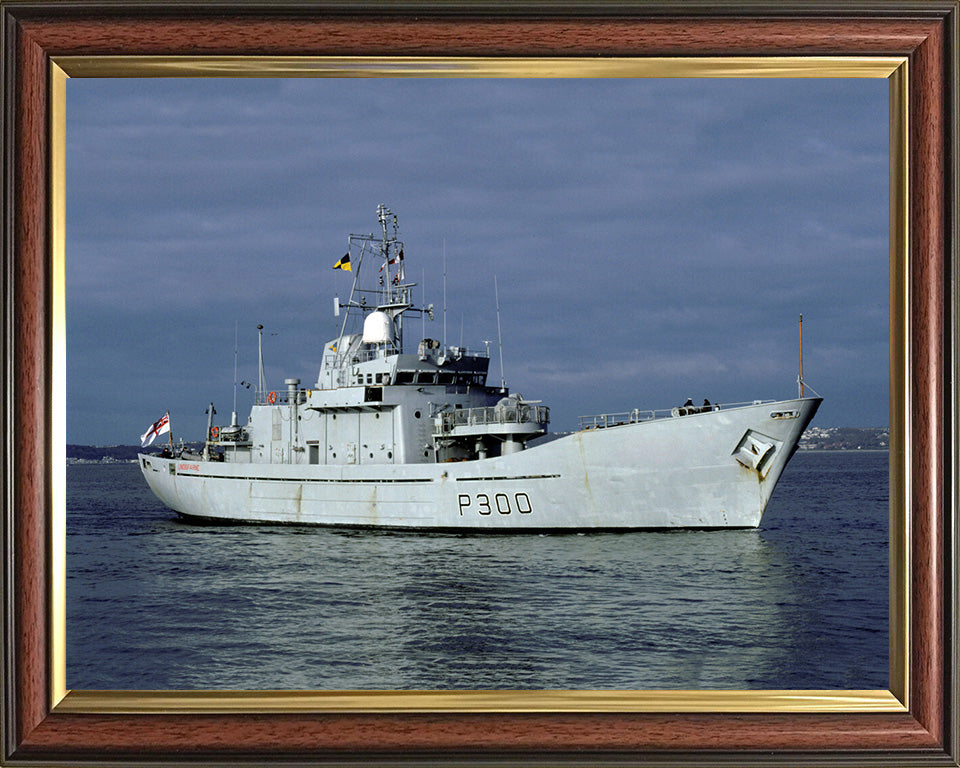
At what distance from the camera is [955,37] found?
4.35 m

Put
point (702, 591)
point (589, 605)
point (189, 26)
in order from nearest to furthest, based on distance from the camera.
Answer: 1. point (189, 26)
2. point (589, 605)
3. point (702, 591)

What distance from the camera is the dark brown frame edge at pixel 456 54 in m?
4.34

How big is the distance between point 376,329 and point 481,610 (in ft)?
54.3

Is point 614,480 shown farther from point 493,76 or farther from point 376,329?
point 493,76

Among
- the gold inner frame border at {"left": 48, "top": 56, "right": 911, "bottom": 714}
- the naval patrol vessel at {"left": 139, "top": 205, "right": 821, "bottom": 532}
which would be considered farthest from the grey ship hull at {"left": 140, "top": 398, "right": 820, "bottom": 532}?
the gold inner frame border at {"left": 48, "top": 56, "right": 911, "bottom": 714}

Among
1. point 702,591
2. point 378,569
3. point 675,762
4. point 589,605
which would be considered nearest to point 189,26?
point 675,762

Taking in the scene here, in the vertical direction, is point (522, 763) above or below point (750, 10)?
below

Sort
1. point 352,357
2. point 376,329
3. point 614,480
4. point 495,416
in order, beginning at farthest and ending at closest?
1. point 352,357
2. point 376,329
3. point 495,416
4. point 614,480

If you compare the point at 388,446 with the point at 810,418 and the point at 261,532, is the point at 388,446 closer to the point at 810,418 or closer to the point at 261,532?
the point at 261,532

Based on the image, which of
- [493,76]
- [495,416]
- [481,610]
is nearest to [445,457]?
[495,416]

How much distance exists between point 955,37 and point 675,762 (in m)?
4.10

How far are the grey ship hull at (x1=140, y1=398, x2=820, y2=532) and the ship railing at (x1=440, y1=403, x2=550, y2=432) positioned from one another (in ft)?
5.53

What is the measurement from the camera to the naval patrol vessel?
2162 cm

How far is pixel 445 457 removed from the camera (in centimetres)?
2611
